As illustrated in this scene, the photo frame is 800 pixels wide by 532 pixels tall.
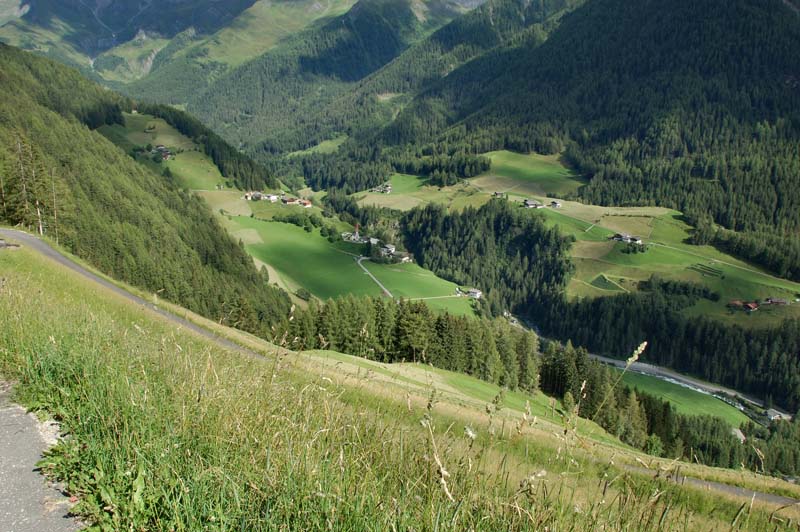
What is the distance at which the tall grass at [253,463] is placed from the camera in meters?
5.36

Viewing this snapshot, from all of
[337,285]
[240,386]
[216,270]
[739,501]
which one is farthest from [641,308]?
[240,386]

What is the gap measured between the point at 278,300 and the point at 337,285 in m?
39.4

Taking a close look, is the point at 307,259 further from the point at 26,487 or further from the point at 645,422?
the point at 26,487

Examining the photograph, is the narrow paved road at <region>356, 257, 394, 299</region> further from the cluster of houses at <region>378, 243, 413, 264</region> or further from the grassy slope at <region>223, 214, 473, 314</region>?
the cluster of houses at <region>378, 243, 413, 264</region>

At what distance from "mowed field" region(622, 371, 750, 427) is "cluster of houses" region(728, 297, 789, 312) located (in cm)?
4707

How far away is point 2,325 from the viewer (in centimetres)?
1117

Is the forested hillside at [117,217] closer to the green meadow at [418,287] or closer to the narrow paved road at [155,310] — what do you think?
the narrow paved road at [155,310]

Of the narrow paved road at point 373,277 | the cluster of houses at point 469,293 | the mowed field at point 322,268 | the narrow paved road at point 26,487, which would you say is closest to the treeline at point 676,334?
the cluster of houses at point 469,293

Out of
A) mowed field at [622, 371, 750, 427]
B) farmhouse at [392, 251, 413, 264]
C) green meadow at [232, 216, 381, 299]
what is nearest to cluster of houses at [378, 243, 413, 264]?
farmhouse at [392, 251, 413, 264]

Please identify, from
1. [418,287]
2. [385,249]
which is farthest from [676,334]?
[385,249]

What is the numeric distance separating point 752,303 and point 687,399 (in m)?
62.2

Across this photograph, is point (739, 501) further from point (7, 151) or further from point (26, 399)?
point (7, 151)

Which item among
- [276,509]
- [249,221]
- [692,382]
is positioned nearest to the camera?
[276,509]

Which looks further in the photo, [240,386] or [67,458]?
[240,386]
